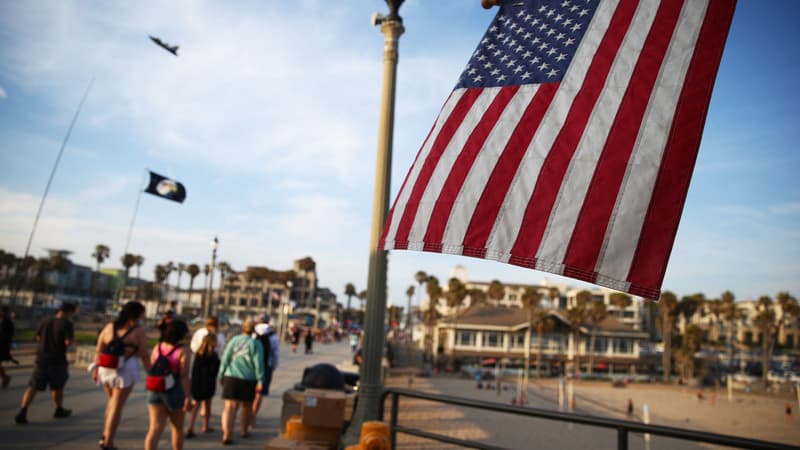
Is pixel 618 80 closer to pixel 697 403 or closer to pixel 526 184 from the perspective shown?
pixel 526 184

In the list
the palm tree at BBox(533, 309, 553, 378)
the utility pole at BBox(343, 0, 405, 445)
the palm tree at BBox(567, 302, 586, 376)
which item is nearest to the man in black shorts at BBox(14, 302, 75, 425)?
the utility pole at BBox(343, 0, 405, 445)

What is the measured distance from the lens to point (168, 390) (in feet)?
17.4

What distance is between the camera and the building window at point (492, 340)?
2429 inches

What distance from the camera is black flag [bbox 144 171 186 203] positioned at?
1040 inches

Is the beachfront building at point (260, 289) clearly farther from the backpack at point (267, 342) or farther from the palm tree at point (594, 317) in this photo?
the backpack at point (267, 342)

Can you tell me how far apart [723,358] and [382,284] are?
130892 mm

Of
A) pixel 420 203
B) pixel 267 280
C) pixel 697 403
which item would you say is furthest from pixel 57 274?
pixel 420 203

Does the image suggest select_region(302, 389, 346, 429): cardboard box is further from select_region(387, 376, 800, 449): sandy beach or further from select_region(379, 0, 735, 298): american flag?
select_region(387, 376, 800, 449): sandy beach

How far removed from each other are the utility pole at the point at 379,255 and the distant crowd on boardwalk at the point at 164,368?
5.18ft

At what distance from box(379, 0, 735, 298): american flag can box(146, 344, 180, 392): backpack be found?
329 centimetres

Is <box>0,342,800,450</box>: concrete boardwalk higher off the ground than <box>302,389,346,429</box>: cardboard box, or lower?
lower

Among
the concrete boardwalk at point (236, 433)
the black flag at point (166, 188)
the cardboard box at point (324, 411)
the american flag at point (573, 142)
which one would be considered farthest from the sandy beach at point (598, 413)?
the black flag at point (166, 188)

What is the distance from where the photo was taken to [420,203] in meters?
3.65

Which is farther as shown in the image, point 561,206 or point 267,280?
point 267,280
